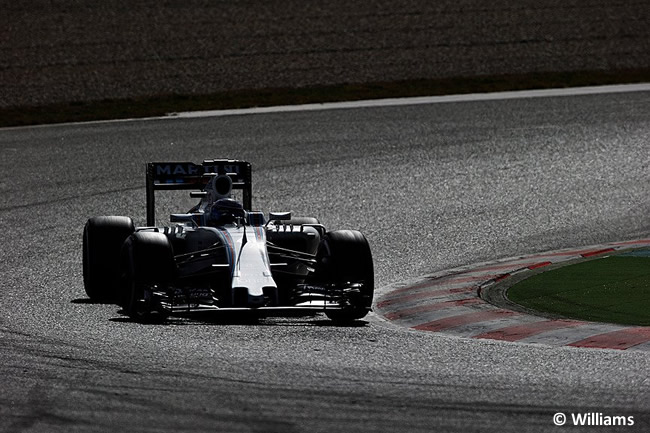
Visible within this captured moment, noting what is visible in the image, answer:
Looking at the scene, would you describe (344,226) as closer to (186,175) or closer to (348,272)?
(186,175)

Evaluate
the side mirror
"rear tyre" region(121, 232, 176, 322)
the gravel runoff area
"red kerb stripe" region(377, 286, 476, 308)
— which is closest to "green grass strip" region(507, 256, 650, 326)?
"red kerb stripe" region(377, 286, 476, 308)

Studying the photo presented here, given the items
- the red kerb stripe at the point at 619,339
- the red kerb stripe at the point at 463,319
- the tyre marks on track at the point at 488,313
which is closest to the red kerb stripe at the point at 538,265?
the tyre marks on track at the point at 488,313

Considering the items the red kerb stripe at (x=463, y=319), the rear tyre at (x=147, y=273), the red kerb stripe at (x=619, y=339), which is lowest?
the red kerb stripe at (x=619, y=339)

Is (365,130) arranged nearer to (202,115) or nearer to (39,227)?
(202,115)

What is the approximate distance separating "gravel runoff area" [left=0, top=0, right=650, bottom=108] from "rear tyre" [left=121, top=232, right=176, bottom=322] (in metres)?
15.7

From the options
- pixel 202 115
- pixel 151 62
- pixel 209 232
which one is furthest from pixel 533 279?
pixel 151 62

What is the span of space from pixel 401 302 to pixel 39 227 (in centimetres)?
615

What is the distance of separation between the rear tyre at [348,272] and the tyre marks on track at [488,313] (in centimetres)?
43

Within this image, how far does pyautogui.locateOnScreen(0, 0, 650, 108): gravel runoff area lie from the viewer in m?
27.6

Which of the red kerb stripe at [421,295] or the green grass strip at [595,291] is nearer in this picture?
the green grass strip at [595,291]

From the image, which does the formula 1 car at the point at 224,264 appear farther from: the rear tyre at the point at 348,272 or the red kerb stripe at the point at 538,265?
the red kerb stripe at the point at 538,265

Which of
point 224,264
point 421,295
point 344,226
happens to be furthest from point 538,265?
point 224,264

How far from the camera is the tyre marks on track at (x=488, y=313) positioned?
30.7 ft

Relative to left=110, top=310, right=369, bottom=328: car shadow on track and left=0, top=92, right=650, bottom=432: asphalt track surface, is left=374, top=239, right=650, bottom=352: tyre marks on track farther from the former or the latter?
left=110, top=310, right=369, bottom=328: car shadow on track
